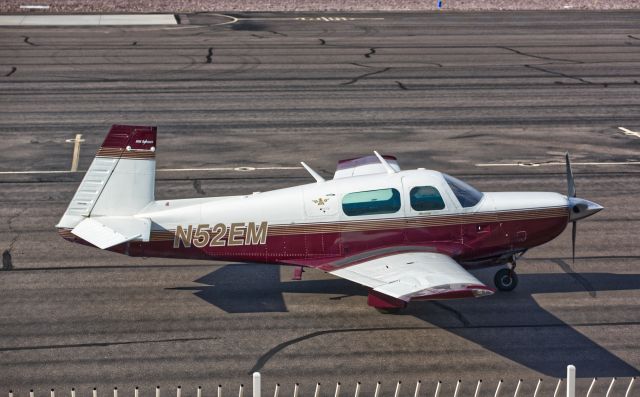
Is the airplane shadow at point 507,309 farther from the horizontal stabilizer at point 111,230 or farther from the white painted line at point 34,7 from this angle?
the white painted line at point 34,7

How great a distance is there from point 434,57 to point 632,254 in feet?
75.0

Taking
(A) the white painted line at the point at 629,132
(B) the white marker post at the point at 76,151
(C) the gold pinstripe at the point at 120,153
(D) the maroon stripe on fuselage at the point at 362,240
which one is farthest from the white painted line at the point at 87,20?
(D) the maroon stripe on fuselage at the point at 362,240

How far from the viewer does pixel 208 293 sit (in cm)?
1759

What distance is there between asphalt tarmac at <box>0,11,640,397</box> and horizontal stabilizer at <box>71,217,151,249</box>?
1522 mm

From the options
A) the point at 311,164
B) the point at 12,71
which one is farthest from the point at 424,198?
the point at 12,71

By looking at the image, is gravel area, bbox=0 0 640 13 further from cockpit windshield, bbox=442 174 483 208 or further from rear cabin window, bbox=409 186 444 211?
rear cabin window, bbox=409 186 444 211

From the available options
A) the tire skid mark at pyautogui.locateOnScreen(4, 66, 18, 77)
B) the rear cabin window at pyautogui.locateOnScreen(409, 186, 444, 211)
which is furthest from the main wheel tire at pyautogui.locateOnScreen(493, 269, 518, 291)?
the tire skid mark at pyautogui.locateOnScreen(4, 66, 18, 77)

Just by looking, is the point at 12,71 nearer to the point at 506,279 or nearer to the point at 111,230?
the point at 111,230

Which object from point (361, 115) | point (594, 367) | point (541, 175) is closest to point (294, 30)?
point (361, 115)

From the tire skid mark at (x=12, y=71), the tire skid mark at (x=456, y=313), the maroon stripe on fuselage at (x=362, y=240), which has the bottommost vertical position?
the tire skid mark at (x=456, y=313)

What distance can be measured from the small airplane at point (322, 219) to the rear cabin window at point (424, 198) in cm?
2

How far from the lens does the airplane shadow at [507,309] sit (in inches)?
591

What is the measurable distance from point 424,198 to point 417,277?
193cm

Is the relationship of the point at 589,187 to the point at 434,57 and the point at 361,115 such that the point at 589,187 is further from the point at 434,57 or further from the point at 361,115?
the point at 434,57
